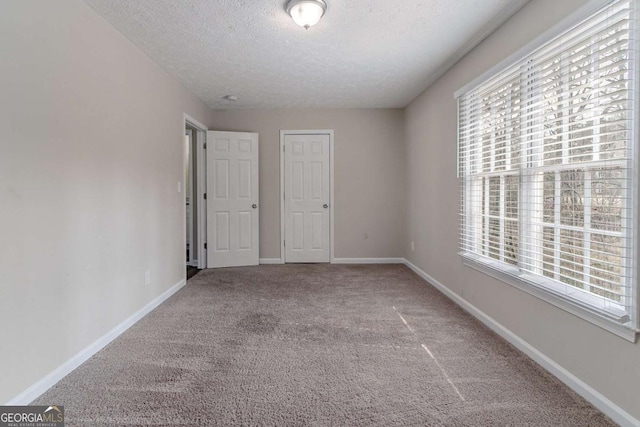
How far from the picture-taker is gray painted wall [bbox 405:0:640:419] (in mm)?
1585

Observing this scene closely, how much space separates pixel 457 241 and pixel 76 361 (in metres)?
3.23

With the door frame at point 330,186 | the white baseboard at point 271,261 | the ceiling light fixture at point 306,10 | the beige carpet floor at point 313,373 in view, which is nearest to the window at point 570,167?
the beige carpet floor at point 313,373

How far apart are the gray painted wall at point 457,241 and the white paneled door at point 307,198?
1.27 metres

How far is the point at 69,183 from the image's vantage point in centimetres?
200

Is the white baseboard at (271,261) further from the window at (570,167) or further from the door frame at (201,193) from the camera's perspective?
the window at (570,167)

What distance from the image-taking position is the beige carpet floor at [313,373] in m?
1.59

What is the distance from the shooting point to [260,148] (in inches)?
198

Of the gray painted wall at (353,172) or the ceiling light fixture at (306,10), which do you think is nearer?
the ceiling light fixture at (306,10)

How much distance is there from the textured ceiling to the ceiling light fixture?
0.08 meters

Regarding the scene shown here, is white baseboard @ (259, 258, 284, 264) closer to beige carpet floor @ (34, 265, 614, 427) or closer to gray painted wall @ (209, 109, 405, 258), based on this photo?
gray painted wall @ (209, 109, 405, 258)

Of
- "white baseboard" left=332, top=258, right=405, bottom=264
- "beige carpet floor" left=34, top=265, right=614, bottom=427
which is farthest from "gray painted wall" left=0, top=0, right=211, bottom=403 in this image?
"white baseboard" left=332, top=258, right=405, bottom=264

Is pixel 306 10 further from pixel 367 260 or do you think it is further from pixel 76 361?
pixel 367 260

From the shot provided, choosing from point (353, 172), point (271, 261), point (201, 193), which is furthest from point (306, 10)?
point (271, 261)

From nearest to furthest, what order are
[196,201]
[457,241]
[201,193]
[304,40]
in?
[304,40] → [457,241] → [201,193] → [196,201]
